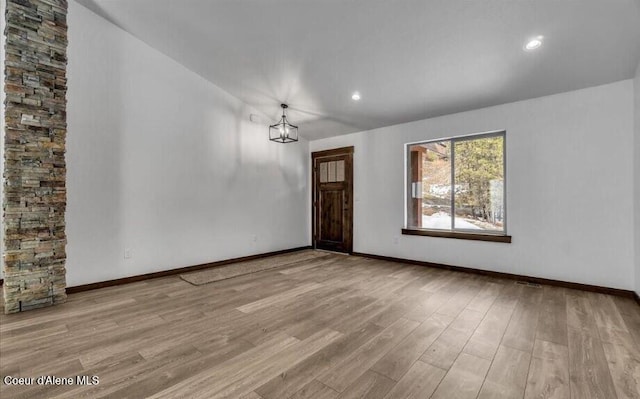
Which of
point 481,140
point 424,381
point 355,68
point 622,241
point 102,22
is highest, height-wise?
point 102,22

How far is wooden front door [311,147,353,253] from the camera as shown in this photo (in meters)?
5.83

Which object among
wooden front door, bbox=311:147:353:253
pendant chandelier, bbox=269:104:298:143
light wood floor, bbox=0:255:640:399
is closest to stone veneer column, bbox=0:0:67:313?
light wood floor, bbox=0:255:640:399

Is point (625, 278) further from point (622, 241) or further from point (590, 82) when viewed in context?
point (590, 82)

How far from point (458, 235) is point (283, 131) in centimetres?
332

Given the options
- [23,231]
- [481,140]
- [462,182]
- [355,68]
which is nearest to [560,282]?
[462,182]

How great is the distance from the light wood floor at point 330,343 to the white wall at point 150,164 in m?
0.70

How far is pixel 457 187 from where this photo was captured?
4543mm

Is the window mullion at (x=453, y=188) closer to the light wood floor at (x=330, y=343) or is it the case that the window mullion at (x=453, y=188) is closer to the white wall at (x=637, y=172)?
the light wood floor at (x=330, y=343)

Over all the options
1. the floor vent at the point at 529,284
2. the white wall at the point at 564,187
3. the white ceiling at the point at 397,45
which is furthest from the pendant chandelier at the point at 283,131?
the floor vent at the point at 529,284

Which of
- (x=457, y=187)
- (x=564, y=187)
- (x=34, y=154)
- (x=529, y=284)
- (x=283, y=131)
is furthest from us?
(x=283, y=131)

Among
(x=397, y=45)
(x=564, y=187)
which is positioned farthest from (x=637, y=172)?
(x=397, y=45)

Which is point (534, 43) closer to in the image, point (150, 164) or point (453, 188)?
point (453, 188)

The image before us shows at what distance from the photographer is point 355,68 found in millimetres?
3686

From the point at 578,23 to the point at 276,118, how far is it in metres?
4.29
